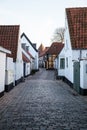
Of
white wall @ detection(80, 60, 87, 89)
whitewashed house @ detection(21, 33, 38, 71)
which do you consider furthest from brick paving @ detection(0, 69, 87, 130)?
whitewashed house @ detection(21, 33, 38, 71)

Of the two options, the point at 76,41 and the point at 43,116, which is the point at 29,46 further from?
the point at 43,116

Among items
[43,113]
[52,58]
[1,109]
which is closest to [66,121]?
[43,113]

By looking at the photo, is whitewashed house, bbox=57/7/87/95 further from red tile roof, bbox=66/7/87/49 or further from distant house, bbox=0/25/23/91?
distant house, bbox=0/25/23/91

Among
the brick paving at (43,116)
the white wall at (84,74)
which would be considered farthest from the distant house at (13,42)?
the brick paving at (43,116)

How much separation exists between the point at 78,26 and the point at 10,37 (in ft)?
23.1

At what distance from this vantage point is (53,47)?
230 feet

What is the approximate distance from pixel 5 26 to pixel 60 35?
169 feet

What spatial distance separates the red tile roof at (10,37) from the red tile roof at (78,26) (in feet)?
18.1

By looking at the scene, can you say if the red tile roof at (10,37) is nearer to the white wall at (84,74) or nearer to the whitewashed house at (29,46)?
the white wall at (84,74)

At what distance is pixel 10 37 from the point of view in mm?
28547

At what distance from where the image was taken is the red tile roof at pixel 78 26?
2459 centimetres

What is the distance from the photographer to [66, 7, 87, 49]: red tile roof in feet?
80.7

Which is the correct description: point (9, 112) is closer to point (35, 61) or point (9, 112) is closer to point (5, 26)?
point (5, 26)

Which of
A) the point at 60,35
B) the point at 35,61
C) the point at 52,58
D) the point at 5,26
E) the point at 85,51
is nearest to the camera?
the point at 85,51
